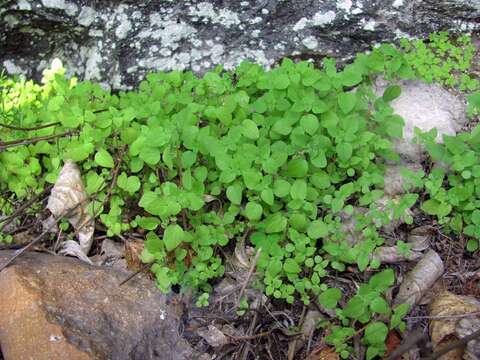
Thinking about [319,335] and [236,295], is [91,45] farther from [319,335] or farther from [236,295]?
[319,335]

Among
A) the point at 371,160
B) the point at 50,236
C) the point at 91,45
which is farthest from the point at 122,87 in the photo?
the point at 371,160

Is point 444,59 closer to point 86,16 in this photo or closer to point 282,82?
point 282,82

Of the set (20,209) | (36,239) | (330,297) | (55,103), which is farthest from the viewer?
(55,103)

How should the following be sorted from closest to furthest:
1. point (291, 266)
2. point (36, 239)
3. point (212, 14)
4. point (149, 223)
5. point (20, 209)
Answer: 1. point (291, 266)
2. point (149, 223)
3. point (36, 239)
4. point (20, 209)
5. point (212, 14)

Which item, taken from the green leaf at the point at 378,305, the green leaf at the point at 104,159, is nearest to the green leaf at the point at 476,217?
the green leaf at the point at 378,305

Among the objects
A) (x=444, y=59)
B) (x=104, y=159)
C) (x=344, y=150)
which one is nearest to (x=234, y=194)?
(x=344, y=150)

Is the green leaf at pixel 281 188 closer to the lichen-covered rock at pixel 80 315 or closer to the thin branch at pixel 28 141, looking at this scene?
the lichen-covered rock at pixel 80 315
